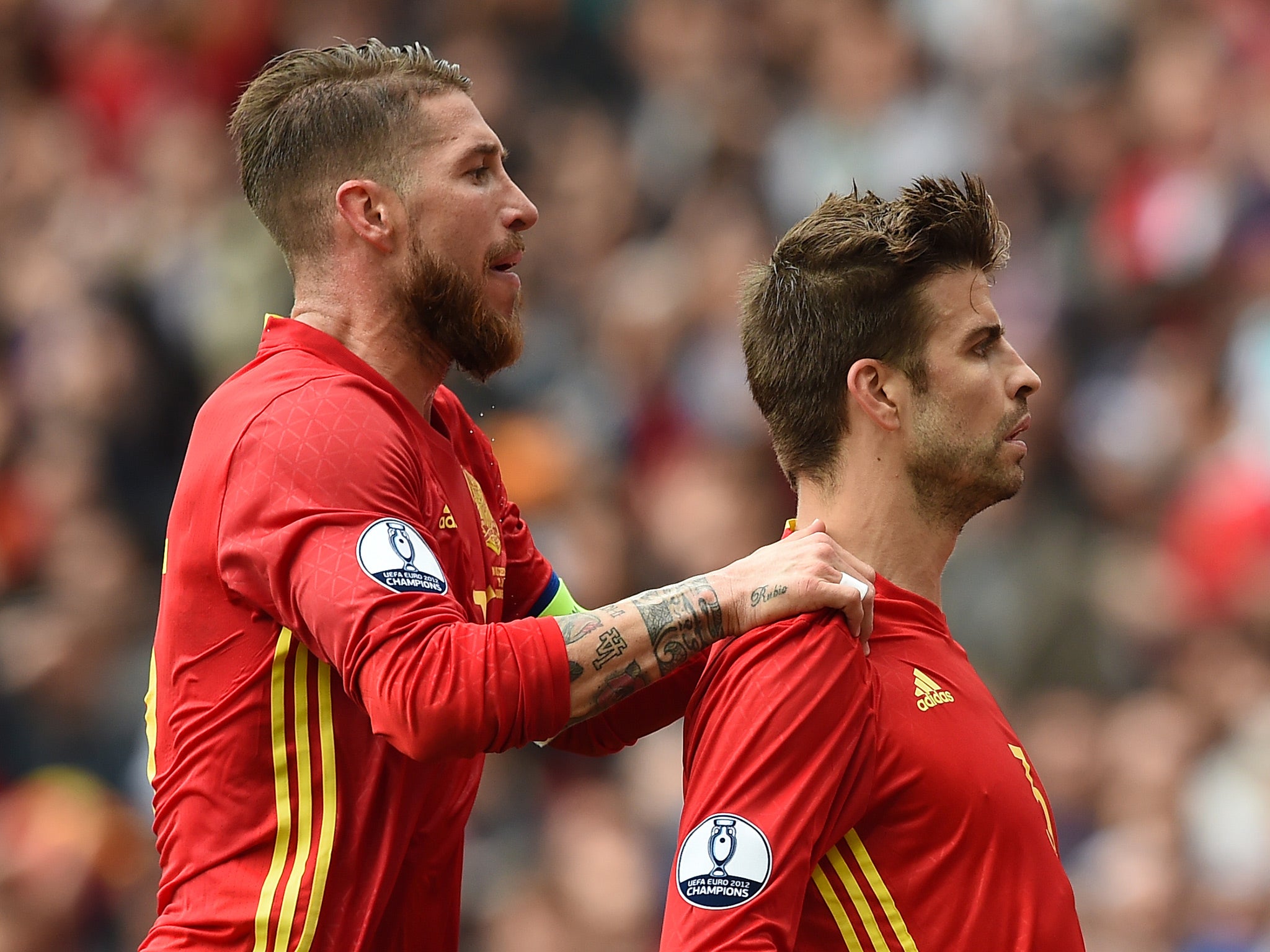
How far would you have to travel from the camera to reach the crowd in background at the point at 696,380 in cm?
633

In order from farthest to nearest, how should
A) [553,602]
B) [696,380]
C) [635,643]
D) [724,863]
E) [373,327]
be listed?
[696,380], [553,602], [373,327], [635,643], [724,863]

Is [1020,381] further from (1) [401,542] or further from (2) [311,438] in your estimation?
(2) [311,438]

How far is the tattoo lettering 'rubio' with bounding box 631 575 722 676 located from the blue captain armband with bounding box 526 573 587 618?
0.83m

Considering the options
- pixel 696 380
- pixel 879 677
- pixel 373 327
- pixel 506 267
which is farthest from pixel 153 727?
pixel 696 380

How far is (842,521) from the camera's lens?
10.2ft

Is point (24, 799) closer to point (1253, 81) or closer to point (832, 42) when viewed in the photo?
point (832, 42)

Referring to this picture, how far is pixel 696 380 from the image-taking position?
25.4ft

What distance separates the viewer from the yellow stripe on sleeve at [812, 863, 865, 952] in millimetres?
2801

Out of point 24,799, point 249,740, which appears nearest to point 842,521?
point 249,740

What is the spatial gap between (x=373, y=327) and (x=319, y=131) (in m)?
0.38

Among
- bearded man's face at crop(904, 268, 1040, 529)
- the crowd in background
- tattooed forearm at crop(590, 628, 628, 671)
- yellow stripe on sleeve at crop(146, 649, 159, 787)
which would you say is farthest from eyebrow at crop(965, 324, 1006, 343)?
the crowd in background

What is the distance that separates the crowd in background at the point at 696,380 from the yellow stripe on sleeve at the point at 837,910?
10.2ft

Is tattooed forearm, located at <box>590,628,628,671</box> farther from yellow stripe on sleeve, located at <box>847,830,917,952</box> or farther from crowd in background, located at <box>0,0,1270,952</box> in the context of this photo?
crowd in background, located at <box>0,0,1270,952</box>

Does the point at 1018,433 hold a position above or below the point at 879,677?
above
